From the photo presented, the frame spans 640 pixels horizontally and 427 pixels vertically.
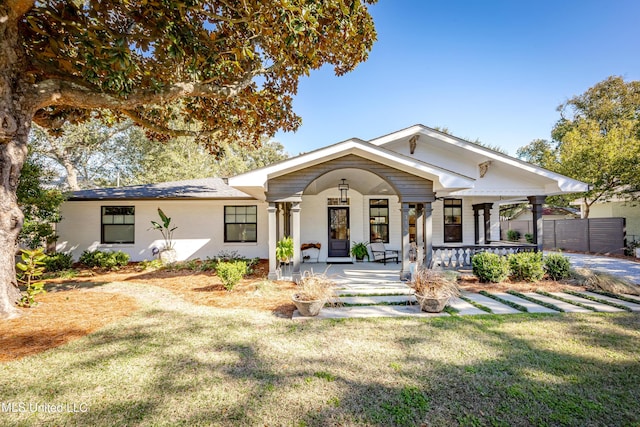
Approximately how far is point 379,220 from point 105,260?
10.7 m

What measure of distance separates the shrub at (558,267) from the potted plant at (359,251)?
5.79 m

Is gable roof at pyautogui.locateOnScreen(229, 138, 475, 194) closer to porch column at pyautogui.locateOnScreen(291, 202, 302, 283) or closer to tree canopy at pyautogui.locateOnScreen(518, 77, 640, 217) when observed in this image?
porch column at pyautogui.locateOnScreen(291, 202, 302, 283)

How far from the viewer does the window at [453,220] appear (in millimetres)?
11711

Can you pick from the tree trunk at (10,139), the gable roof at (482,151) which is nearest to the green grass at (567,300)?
the gable roof at (482,151)

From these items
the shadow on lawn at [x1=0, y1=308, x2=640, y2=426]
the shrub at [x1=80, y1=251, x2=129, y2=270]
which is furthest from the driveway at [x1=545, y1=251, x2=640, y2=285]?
the shrub at [x1=80, y1=251, x2=129, y2=270]

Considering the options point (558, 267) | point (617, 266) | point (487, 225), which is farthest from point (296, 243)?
point (617, 266)

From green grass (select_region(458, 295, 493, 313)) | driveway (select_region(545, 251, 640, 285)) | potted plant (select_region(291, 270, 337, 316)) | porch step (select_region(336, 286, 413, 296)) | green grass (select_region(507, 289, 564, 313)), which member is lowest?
green grass (select_region(458, 295, 493, 313))

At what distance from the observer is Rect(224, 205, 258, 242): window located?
38.6 feet

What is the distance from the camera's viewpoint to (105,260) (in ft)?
32.6

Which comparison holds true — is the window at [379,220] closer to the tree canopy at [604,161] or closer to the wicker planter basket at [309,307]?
the wicker planter basket at [309,307]

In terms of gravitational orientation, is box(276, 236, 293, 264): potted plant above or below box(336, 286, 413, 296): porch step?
above

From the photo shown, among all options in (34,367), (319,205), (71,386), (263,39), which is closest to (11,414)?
(71,386)

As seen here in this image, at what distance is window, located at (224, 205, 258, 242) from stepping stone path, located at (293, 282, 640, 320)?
6.20m

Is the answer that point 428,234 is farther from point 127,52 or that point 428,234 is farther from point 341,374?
point 127,52
